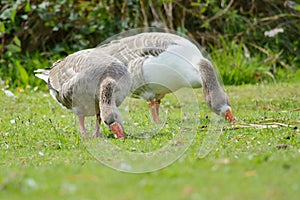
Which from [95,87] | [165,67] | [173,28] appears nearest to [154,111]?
[165,67]

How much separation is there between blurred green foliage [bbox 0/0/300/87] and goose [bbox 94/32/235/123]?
443 cm

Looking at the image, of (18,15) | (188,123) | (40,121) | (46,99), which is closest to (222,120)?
(188,123)

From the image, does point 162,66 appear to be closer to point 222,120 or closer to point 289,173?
point 222,120

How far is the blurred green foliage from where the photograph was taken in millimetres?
13281

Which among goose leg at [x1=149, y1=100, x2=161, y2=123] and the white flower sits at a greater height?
goose leg at [x1=149, y1=100, x2=161, y2=123]

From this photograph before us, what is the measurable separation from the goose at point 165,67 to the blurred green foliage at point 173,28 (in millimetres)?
4429

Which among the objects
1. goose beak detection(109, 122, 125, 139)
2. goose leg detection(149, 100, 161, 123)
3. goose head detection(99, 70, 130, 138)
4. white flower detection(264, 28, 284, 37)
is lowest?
white flower detection(264, 28, 284, 37)

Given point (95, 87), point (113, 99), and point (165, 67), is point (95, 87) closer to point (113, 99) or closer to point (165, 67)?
point (113, 99)

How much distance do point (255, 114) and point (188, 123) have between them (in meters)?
1.84

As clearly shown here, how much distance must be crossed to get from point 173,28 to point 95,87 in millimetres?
7359

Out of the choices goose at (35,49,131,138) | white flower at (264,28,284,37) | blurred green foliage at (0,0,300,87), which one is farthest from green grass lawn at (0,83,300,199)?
white flower at (264,28,284,37)

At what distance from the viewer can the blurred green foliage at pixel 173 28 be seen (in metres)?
13.3

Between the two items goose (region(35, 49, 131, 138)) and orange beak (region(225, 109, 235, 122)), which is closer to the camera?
goose (region(35, 49, 131, 138))

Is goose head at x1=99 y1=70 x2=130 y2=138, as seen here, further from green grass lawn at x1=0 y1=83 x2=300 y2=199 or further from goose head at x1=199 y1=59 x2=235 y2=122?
goose head at x1=199 y1=59 x2=235 y2=122
